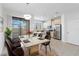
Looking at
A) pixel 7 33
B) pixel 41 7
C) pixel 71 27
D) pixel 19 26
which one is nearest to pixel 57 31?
pixel 71 27

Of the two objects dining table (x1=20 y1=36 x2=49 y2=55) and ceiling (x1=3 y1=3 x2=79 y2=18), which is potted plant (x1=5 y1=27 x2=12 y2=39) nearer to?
ceiling (x1=3 y1=3 x2=79 y2=18)

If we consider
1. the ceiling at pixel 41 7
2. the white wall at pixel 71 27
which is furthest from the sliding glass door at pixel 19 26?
the white wall at pixel 71 27

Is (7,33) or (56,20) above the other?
(56,20)

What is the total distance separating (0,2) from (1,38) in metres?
0.72

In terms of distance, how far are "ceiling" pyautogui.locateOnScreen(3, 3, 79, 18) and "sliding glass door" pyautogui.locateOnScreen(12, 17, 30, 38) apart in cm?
21

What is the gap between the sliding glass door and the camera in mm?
1780

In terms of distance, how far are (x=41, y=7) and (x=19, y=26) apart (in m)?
0.63

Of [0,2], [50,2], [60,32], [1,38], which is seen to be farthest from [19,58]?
[60,32]

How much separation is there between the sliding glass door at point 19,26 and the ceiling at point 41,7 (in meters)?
0.21

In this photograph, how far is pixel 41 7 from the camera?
1.76 m

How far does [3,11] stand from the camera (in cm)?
164

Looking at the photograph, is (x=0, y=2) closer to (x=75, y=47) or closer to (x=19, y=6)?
(x=19, y=6)

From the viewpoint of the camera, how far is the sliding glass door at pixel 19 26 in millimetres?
1780

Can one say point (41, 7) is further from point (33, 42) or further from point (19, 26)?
point (33, 42)
